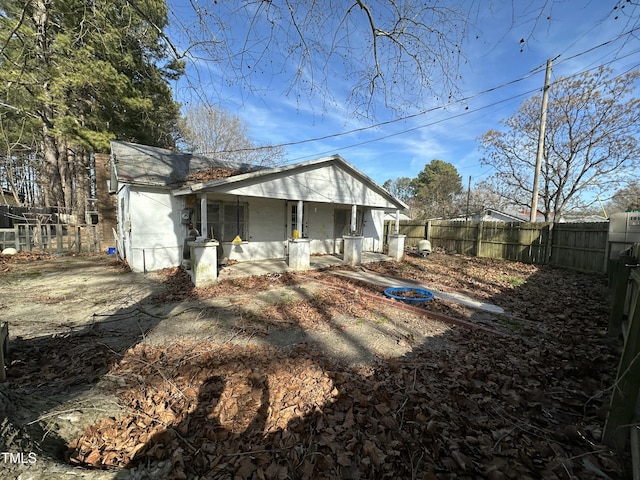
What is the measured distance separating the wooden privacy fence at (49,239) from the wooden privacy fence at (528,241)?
17.8 meters

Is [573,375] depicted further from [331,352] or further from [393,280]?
[393,280]

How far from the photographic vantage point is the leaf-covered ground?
1.88m

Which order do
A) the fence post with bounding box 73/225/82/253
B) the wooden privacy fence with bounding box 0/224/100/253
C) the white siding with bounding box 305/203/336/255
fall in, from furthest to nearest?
the white siding with bounding box 305/203/336/255, the fence post with bounding box 73/225/82/253, the wooden privacy fence with bounding box 0/224/100/253

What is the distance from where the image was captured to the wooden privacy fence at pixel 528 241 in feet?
31.8

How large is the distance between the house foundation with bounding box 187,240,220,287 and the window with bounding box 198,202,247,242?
227 centimetres

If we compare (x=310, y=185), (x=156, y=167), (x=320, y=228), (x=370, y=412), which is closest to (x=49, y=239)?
(x=156, y=167)

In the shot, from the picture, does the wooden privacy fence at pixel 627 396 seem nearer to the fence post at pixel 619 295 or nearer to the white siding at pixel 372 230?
the fence post at pixel 619 295

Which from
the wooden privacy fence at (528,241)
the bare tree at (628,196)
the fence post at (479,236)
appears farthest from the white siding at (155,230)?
the bare tree at (628,196)

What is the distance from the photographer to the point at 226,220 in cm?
970

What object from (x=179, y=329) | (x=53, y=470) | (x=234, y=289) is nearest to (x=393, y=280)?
(x=234, y=289)

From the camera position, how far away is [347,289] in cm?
689

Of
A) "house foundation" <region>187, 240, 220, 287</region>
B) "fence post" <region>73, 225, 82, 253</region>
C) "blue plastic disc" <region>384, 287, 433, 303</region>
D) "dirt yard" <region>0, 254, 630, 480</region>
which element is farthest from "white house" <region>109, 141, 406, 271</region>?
"blue plastic disc" <region>384, 287, 433, 303</region>

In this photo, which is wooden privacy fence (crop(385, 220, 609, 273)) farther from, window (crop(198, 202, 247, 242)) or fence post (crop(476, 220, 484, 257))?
window (crop(198, 202, 247, 242))

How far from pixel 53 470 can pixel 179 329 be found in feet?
9.82
